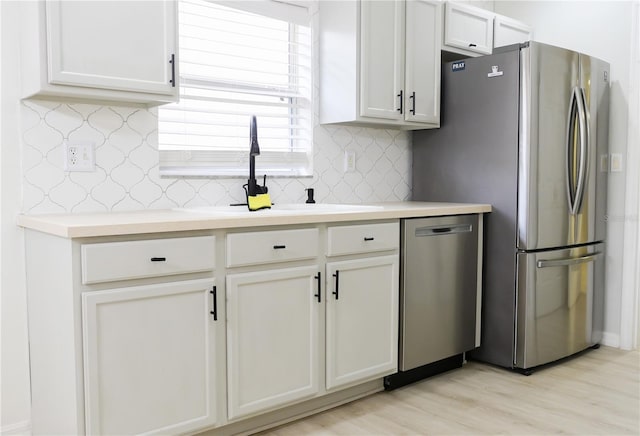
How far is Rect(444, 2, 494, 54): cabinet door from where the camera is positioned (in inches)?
131

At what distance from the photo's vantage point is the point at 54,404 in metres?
2.01

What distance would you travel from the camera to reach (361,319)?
2.58 m

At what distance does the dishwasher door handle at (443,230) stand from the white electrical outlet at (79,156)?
1.51 metres

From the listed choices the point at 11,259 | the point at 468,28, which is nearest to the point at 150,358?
the point at 11,259

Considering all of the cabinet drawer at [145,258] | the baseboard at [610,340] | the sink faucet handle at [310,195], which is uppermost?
the sink faucet handle at [310,195]

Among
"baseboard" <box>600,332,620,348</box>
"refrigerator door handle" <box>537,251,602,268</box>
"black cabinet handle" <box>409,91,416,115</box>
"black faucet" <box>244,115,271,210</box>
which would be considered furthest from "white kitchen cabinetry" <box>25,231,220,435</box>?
"baseboard" <box>600,332,620,348</box>

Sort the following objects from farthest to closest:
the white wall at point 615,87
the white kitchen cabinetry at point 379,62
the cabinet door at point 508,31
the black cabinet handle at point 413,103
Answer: the cabinet door at point 508,31 → the white wall at point 615,87 → the black cabinet handle at point 413,103 → the white kitchen cabinetry at point 379,62

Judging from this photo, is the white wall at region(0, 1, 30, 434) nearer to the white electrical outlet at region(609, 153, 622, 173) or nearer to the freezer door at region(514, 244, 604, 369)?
the freezer door at region(514, 244, 604, 369)

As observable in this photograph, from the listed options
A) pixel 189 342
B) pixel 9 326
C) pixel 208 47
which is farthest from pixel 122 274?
pixel 208 47

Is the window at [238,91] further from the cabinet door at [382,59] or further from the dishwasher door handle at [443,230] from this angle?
the dishwasher door handle at [443,230]

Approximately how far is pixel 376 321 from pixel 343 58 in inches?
53.2

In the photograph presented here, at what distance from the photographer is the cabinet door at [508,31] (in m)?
3.62

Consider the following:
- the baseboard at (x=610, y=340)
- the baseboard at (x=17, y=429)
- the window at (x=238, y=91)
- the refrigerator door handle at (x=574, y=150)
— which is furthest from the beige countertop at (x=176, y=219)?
the baseboard at (x=610, y=340)

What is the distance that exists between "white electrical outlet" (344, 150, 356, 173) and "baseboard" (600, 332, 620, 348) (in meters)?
1.92
